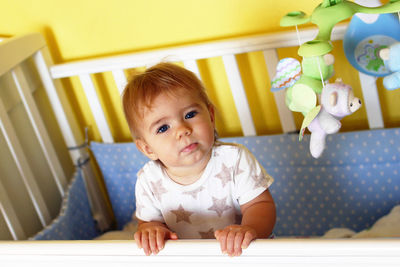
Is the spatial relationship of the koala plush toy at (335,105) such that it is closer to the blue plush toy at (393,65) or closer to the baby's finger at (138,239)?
the blue plush toy at (393,65)

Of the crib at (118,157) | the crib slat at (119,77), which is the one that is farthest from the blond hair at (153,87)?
the crib slat at (119,77)

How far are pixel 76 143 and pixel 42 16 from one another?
39 centimetres

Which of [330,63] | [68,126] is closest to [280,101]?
[330,63]

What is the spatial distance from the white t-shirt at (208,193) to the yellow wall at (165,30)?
0.44 meters

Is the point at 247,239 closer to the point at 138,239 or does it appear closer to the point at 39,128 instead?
the point at 138,239

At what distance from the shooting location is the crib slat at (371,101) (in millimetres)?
1272

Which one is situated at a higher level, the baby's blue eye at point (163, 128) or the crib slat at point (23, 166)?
the baby's blue eye at point (163, 128)

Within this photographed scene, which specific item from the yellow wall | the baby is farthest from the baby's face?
the yellow wall

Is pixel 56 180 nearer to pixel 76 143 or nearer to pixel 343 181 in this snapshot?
pixel 76 143

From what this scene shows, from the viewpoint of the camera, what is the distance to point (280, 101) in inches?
55.1

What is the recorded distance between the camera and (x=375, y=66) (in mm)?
1176
